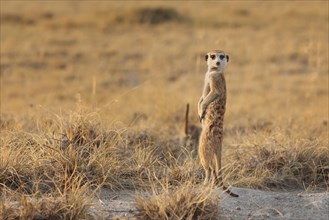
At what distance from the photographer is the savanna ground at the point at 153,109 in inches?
207

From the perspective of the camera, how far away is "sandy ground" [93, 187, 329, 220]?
16.5ft

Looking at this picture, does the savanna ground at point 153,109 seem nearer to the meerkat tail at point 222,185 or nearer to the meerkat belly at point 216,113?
the meerkat tail at point 222,185

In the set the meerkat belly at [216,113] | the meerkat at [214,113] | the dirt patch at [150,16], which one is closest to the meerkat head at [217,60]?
the meerkat at [214,113]

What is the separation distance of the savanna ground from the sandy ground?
0.02 metres

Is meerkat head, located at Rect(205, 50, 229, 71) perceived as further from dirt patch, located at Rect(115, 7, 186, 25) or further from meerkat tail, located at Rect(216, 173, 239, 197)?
dirt patch, located at Rect(115, 7, 186, 25)

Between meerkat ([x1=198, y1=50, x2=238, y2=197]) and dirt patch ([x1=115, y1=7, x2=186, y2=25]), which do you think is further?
dirt patch ([x1=115, y1=7, x2=186, y2=25])

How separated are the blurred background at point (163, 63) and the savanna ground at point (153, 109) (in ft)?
0.14

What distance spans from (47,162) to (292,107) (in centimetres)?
725

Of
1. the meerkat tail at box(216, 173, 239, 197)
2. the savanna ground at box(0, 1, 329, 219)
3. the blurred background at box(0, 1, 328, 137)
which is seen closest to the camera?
the savanna ground at box(0, 1, 329, 219)

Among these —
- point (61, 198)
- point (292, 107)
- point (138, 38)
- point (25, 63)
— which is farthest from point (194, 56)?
point (61, 198)

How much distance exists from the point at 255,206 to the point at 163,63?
37.8ft

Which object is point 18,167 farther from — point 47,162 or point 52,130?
point 52,130

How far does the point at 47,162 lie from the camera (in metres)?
5.82

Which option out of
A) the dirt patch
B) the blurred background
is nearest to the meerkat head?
the blurred background
